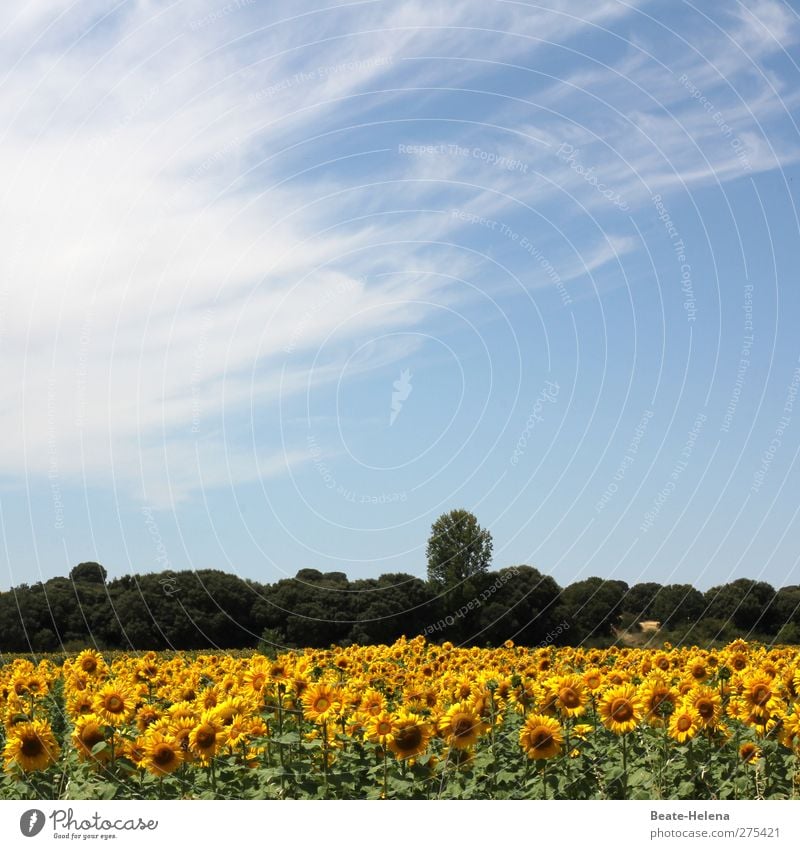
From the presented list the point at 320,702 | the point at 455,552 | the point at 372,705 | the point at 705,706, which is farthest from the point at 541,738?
the point at 455,552

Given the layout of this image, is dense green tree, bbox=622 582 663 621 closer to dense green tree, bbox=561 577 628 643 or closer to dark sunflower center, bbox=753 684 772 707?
dense green tree, bbox=561 577 628 643

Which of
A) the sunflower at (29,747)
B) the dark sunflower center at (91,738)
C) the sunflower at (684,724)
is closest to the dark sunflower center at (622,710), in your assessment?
the sunflower at (684,724)

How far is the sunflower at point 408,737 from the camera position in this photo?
29.0 ft

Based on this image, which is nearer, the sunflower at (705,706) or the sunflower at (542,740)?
the sunflower at (542,740)

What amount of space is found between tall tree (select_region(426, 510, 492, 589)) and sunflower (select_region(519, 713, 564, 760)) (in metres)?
30.0

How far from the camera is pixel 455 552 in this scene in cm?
4116

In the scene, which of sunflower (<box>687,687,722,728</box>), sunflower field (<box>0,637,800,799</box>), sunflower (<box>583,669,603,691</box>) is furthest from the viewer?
sunflower (<box>583,669,603,691</box>)

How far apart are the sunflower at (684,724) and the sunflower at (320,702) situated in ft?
10.6

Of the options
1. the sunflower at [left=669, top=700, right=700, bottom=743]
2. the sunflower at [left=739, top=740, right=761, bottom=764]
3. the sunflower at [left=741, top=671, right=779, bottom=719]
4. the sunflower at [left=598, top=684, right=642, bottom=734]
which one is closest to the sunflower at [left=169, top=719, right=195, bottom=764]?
the sunflower at [left=598, top=684, right=642, bottom=734]

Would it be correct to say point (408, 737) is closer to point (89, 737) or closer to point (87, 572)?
point (89, 737)

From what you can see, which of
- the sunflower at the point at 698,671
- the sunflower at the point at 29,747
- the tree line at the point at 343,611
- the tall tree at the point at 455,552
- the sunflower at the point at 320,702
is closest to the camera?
the sunflower at the point at 29,747

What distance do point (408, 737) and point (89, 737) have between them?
289 centimetres

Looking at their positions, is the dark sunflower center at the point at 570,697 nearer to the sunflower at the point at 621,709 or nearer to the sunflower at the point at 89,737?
the sunflower at the point at 621,709

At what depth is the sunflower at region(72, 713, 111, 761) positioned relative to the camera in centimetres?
902
